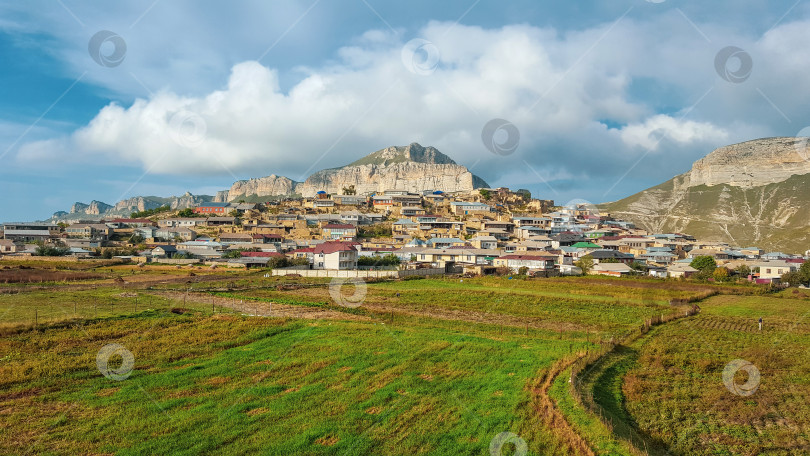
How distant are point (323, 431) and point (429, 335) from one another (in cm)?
1212

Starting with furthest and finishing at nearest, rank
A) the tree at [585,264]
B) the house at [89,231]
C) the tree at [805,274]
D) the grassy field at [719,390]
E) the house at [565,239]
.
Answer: the house at [89,231] → the house at [565,239] → the tree at [585,264] → the tree at [805,274] → the grassy field at [719,390]

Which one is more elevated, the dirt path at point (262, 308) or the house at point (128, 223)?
the house at point (128, 223)

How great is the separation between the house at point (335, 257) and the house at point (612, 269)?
31982 mm

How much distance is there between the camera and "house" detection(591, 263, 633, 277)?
187 ft

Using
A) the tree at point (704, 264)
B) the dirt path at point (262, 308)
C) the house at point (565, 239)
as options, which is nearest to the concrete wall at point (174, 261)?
the dirt path at point (262, 308)

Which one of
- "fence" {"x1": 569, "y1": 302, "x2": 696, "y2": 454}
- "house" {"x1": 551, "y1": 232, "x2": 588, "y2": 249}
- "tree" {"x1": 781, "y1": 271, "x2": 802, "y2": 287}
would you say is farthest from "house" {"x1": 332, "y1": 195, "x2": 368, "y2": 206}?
"fence" {"x1": 569, "y1": 302, "x2": 696, "y2": 454}

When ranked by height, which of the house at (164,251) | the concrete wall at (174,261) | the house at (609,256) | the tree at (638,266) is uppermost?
the house at (164,251)

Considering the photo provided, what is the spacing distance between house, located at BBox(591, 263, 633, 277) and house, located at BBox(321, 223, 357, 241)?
41554 millimetres

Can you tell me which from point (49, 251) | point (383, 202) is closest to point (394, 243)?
point (383, 202)

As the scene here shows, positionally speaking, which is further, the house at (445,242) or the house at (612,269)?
the house at (445,242)

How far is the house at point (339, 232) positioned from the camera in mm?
81812

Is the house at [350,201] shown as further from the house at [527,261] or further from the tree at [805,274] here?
the tree at [805,274]

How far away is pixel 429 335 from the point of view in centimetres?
2227

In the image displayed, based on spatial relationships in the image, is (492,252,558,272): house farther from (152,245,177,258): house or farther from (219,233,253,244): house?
(152,245,177,258): house
